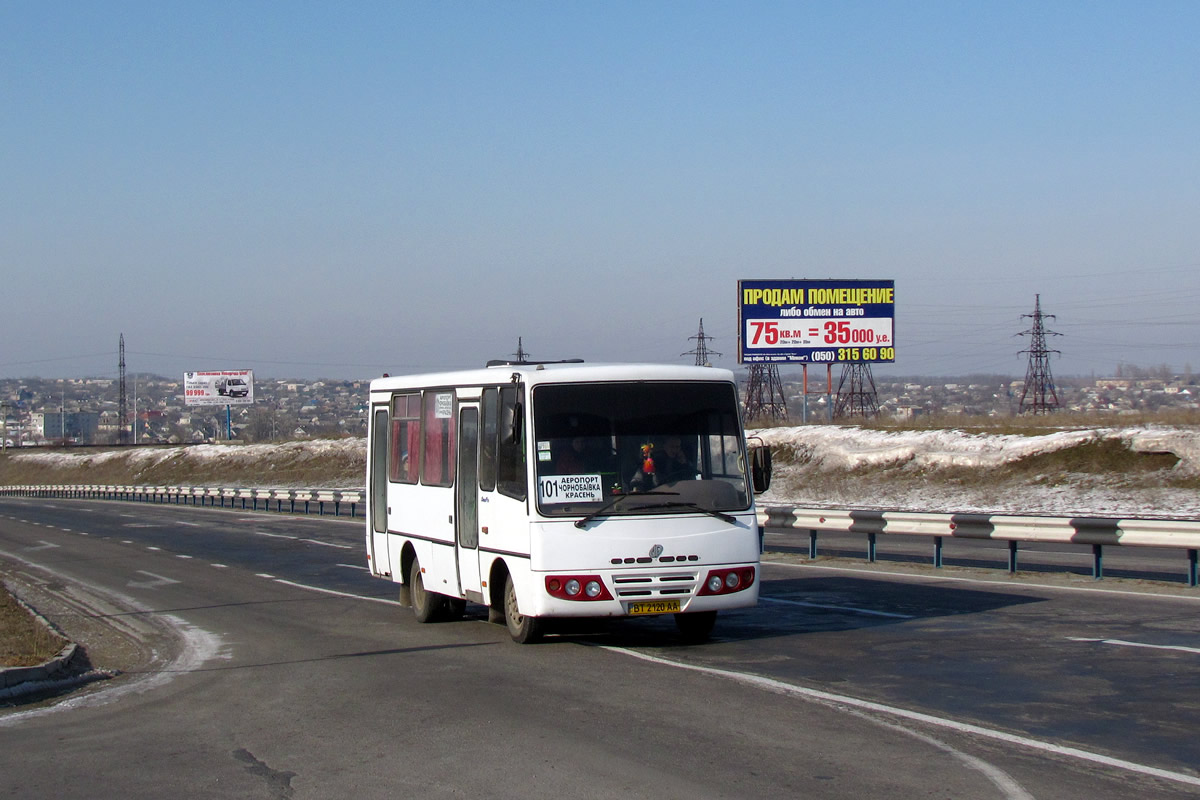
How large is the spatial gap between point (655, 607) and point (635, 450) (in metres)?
1.47

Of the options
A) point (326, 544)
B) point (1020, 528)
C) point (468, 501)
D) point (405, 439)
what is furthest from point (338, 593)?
point (326, 544)

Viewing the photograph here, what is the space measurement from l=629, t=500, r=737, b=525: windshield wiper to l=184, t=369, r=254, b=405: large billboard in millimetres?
109085

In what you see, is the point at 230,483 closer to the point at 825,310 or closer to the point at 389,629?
the point at 825,310

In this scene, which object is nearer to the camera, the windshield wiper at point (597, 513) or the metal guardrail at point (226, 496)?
the windshield wiper at point (597, 513)

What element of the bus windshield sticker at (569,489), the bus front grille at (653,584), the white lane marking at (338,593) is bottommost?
the white lane marking at (338,593)


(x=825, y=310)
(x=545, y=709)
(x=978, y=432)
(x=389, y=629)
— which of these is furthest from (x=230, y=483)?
(x=545, y=709)

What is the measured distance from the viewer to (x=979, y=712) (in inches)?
339

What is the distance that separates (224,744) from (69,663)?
4158 mm

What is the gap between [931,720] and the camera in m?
8.35

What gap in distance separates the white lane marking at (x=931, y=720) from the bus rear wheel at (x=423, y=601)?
379cm

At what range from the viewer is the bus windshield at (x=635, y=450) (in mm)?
11695

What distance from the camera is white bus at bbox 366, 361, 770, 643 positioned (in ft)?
37.9

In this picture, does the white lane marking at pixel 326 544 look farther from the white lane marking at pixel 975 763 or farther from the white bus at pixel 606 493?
the white lane marking at pixel 975 763

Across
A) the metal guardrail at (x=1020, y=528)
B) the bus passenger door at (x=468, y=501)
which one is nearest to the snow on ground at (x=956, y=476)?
the metal guardrail at (x=1020, y=528)
